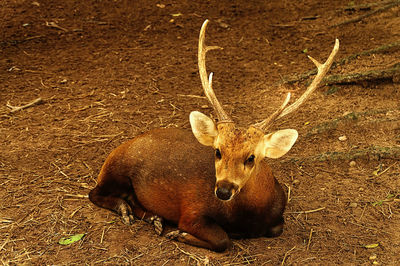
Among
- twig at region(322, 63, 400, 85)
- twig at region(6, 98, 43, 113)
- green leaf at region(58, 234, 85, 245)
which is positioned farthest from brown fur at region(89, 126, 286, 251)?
twig at region(322, 63, 400, 85)

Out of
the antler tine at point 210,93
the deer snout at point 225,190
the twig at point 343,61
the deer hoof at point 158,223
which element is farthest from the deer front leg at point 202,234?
the twig at point 343,61

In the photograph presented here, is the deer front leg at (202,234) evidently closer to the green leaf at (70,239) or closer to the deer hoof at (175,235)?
the deer hoof at (175,235)

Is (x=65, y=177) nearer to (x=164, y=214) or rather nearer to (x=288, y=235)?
(x=164, y=214)

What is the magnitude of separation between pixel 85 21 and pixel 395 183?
555cm

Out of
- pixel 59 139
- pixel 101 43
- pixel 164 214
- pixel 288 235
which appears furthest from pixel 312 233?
pixel 101 43

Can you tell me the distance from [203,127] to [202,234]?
0.78 meters

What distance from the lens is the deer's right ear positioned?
3363 mm

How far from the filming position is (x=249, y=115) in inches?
210

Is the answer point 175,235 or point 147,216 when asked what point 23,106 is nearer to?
point 147,216

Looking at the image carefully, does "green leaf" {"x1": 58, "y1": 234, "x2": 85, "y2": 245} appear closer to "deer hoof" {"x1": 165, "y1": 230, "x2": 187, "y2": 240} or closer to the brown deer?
the brown deer

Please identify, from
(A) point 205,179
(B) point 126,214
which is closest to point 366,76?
(A) point 205,179

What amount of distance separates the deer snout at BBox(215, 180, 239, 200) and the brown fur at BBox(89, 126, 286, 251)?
0.67ft

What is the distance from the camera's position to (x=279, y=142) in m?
3.30

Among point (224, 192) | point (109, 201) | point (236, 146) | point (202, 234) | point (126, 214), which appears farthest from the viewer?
point (109, 201)
